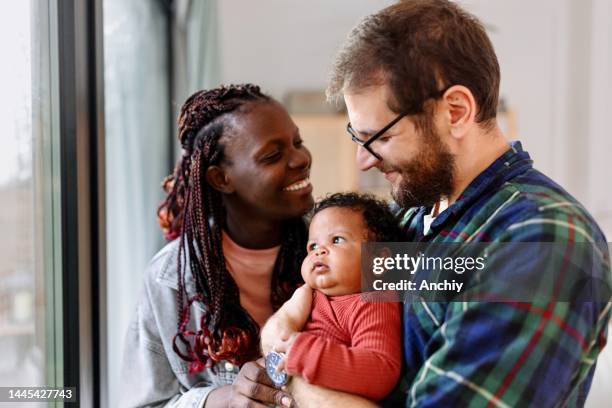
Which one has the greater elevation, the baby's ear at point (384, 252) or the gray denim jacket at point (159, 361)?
the baby's ear at point (384, 252)

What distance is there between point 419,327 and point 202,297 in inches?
21.5

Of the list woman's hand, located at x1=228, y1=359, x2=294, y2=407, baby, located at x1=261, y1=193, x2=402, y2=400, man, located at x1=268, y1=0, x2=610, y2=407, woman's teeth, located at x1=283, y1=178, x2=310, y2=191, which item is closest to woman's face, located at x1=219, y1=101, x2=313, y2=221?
woman's teeth, located at x1=283, y1=178, x2=310, y2=191

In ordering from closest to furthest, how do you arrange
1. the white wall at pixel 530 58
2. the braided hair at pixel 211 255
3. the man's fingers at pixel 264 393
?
the man's fingers at pixel 264 393 < the braided hair at pixel 211 255 < the white wall at pixel 530 58

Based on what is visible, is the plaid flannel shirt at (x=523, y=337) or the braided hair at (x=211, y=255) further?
the braided hair at (x=211, y=255)

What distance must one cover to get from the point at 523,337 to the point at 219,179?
79cm

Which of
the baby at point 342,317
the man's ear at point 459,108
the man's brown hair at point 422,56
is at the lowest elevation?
the baby at point 342,317

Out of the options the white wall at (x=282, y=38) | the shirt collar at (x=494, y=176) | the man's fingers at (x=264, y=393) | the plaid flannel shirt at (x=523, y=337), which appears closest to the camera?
the plaid flannel shirt at (x=523, y=337)

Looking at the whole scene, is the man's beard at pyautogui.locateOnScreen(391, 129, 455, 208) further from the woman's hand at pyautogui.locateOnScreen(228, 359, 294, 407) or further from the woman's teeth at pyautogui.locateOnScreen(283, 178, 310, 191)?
the woman's hand at pyautogui.locateOnScreen(228, 359, 294, 407)

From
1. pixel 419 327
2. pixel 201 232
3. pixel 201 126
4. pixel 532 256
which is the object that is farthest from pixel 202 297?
pixel 532 256

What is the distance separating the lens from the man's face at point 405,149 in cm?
109

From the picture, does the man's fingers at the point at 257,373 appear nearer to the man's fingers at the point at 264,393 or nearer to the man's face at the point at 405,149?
the man's fingers at the point at 264,393

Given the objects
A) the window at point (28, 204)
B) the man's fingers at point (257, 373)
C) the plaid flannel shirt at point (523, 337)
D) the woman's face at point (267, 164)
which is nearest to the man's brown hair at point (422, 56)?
the plaid flannel shirt at point (523, 337)

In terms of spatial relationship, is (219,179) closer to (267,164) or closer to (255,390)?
(267,164)

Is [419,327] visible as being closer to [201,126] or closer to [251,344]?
[251,344]
